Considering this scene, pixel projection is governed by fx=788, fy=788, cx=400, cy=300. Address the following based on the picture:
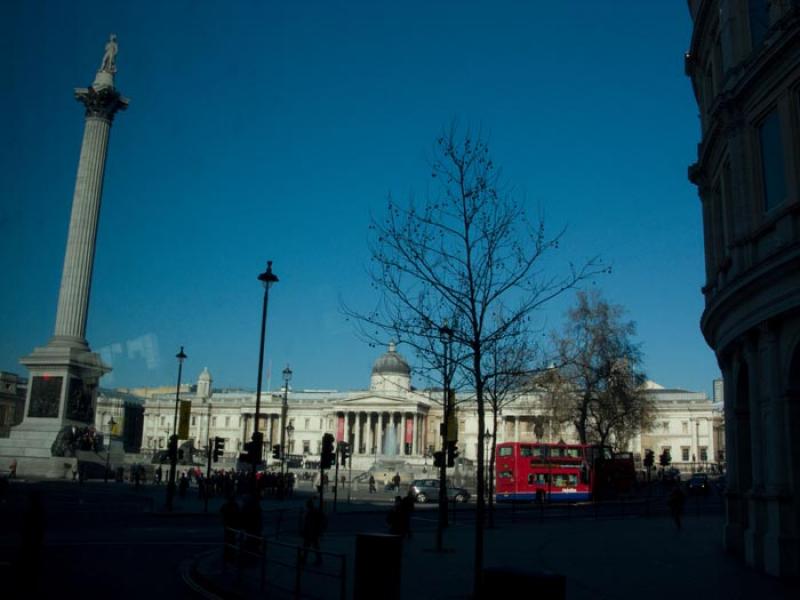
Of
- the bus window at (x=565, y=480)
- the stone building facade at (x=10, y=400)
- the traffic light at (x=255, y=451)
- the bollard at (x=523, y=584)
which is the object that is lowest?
the bollard at (x=523, y=584)

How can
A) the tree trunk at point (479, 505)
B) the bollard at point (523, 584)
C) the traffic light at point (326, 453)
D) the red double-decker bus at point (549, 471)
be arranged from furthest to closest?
the red double-decker bus at point (549, 471) < the traffic light at point (326, 453) < the tree trunk at point (479, 505) < the bollard at point (523, 584)

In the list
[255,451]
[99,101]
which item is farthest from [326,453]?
[99,101]

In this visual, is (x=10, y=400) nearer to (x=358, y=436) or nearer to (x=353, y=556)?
(x=353, y=556)

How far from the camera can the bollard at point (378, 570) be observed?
11.9m

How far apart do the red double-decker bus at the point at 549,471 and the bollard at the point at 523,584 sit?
46746 mm

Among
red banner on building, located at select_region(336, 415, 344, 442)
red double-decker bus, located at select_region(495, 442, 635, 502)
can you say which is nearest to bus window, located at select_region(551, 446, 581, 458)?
red double-decker bus, located at select_region(495, 442, 635, 502)

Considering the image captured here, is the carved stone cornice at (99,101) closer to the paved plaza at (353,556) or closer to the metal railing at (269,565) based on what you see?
the paved plaza at (353,556)

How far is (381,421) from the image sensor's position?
5433 inches

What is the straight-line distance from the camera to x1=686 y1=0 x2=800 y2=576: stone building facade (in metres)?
17.3

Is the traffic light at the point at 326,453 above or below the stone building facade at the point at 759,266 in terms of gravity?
below

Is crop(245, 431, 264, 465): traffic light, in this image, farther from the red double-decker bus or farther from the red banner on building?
the red banner on building

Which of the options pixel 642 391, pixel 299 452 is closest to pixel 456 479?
pixel 642 391

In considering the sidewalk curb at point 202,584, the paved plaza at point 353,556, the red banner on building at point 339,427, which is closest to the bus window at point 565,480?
the paved plaza at point 353,556

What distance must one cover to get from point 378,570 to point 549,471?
45637 mm
